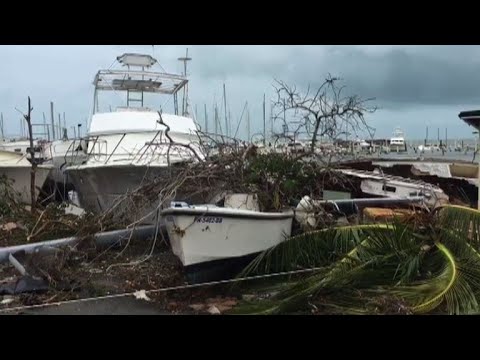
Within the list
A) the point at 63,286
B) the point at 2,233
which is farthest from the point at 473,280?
the point at 2,233

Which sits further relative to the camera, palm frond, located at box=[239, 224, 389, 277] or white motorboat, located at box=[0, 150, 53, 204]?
white motorboat, located at box=[0, 150, 53, 204]

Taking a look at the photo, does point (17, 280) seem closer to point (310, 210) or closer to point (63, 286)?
point (63, 286)

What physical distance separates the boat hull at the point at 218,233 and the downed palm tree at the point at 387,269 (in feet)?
1.03

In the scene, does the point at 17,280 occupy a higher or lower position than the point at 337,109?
lower

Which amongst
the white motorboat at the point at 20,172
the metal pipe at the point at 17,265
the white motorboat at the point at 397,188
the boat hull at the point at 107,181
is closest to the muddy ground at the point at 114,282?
the metal pipe at the point at 17,265

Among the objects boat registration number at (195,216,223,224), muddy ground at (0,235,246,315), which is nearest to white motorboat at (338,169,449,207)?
boat registration number at (195,216,223,224)

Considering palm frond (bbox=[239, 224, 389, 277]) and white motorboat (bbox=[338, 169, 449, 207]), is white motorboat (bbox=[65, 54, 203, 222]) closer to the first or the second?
palm frond (bbox=[239, 224, 389, 277])

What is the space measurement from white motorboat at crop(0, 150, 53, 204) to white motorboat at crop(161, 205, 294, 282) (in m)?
Result: 9.06

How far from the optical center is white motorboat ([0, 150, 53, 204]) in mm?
14852

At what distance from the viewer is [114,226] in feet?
28.6

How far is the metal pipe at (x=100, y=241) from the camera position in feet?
27.0

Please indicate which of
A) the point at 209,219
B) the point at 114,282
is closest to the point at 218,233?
the point at 209,219

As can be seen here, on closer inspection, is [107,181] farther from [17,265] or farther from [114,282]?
[114,282]
